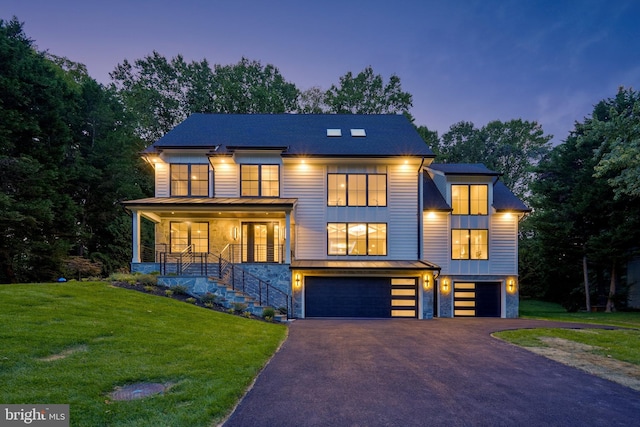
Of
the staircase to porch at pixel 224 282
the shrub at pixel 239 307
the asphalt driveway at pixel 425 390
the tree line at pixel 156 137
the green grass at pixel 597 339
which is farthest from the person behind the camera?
the tree line at pixel 156 137

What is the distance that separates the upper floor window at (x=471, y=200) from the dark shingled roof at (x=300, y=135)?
9.61 feet

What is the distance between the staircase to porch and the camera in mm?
12020

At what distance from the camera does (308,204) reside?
51.5 ft

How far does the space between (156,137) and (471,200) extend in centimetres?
2729

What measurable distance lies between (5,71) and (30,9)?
8328mm

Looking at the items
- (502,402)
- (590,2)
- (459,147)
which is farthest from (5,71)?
(590,2)

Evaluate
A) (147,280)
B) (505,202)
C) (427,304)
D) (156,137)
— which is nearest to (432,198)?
(505,202)

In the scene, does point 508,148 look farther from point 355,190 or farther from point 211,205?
point 211,205

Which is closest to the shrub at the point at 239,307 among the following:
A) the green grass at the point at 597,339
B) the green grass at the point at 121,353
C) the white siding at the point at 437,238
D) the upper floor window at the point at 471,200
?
the green grass at the point at 121,353

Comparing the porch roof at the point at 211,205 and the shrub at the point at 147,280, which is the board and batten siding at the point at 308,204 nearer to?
the porch roof at the point at 211,205

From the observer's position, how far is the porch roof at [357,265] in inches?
544

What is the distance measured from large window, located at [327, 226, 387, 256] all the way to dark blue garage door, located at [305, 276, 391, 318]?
5.18 feet

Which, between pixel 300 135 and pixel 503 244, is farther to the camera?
pixel 300 135

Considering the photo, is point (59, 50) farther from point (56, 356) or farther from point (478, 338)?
point (478, 338)
